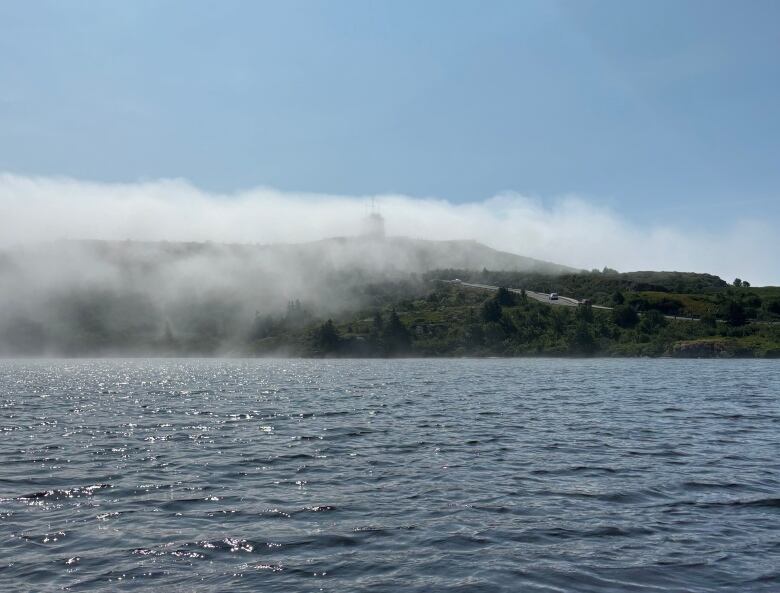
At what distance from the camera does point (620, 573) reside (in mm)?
18031

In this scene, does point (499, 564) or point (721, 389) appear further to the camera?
point (721, 389)

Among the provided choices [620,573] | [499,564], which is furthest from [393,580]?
[620,573]

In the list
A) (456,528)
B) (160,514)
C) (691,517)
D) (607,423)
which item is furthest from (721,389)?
(160,514)

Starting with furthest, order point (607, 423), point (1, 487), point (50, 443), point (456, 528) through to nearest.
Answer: point (607, 423) < point (50, 443) < point (1, 487) < point (456, 528)

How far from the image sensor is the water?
18250mm

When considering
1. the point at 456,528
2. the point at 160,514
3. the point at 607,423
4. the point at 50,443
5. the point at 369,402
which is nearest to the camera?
the point at 456,528

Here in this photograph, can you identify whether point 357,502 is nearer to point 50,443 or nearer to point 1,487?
point 1,487

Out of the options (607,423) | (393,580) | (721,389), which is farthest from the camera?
(721,389)

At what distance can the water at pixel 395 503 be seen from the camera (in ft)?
59.9

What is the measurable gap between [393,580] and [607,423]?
3472 centimetres

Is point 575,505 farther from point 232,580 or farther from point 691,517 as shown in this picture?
point 232,580

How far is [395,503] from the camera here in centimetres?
2566

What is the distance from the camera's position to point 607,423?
159 ft

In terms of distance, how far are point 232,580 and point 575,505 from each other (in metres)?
13.5
